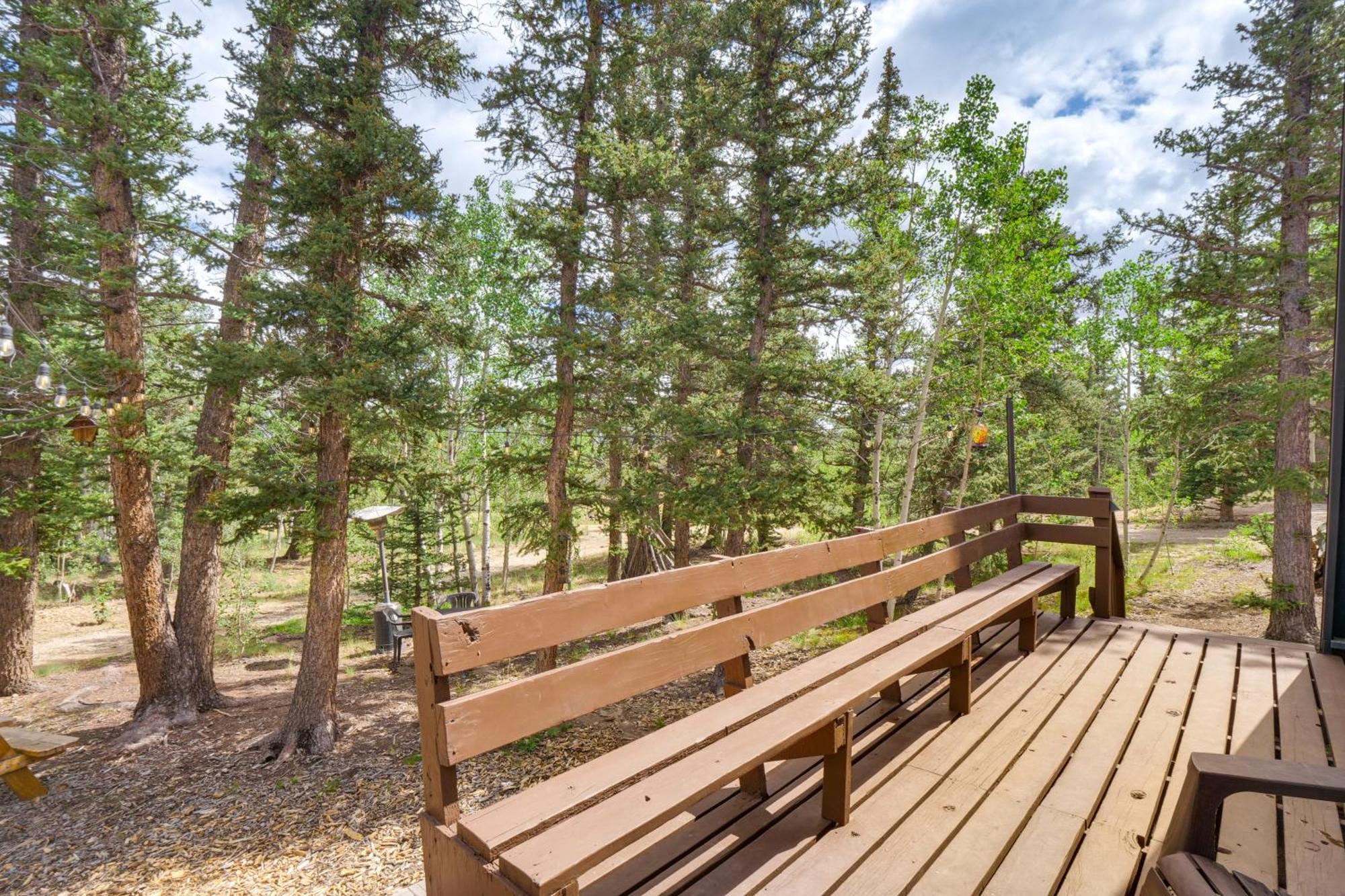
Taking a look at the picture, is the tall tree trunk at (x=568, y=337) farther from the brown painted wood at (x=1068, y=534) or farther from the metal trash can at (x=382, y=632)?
the brown painted wood at (x=1068, y=534)

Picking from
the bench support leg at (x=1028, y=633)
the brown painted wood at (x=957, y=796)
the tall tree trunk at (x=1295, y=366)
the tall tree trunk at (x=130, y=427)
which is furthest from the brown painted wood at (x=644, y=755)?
the tall tree trunk at (x=1295, y=366)

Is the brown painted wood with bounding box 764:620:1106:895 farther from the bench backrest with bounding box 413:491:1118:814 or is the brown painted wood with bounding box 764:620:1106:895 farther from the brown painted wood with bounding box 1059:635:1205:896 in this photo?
the bench backrest with bounding box 413:491:1118:814

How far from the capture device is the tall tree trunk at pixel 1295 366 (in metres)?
8.57

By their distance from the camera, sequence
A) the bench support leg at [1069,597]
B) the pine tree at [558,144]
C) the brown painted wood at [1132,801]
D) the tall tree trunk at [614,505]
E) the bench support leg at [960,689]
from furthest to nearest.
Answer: the tall tree trunk at [614,505]
the pine tree at [558,144]
the bench support leg at [1069,597]
the bench support leg at [960,689]
the brown painted wood at [1132,801]

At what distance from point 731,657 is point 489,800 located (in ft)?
17.1

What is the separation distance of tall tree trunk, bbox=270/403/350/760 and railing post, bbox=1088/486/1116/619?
27.9 ft

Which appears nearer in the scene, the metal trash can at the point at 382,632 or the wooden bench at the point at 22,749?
the wooden bench at the point at 22,749

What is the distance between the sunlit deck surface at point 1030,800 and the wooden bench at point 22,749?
730 cm

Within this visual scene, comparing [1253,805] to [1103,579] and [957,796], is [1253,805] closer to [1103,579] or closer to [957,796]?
[957,796]

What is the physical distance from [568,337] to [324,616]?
5.11 m

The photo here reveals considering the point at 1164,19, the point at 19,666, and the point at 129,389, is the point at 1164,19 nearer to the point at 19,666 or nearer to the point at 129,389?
the point at 129,389

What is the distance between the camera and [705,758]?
1925 millimetres

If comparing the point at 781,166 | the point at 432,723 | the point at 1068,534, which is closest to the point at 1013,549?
the point at 1068,534

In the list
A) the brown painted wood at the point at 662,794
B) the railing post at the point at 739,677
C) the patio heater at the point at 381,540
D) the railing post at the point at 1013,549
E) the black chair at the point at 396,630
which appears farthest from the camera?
the black chair at the point at 396,630
